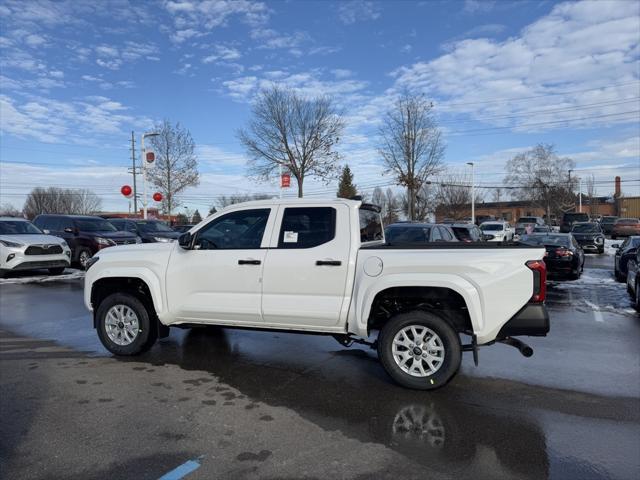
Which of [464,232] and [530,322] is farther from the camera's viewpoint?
[464,232]

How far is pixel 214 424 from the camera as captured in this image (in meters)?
4.18

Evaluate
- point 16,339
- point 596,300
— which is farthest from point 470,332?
point 596,300

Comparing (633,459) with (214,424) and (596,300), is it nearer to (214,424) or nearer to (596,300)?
(214,424)

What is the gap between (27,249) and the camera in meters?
14.1

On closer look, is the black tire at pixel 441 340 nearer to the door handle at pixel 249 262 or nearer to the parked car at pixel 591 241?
the door handle at pixel 249 262

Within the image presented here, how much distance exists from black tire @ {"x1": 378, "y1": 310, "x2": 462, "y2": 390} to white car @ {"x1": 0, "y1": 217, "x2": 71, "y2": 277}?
12.8m

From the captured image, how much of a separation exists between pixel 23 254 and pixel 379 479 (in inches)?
553

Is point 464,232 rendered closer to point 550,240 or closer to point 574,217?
point 550,240

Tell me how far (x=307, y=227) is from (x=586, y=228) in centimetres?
2794

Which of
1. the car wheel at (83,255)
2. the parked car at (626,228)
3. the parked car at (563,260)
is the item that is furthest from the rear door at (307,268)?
the parked car at (626,228)

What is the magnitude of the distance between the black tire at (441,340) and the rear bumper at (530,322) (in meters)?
0.52

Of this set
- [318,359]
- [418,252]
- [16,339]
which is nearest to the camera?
[418,252]

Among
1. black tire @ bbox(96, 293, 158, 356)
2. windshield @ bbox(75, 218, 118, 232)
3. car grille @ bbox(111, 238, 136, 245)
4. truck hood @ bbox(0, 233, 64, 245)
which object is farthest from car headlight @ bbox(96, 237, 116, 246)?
black tire @ bbox(96, 293, 158, 356)

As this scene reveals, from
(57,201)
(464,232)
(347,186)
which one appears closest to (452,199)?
(347,186)
